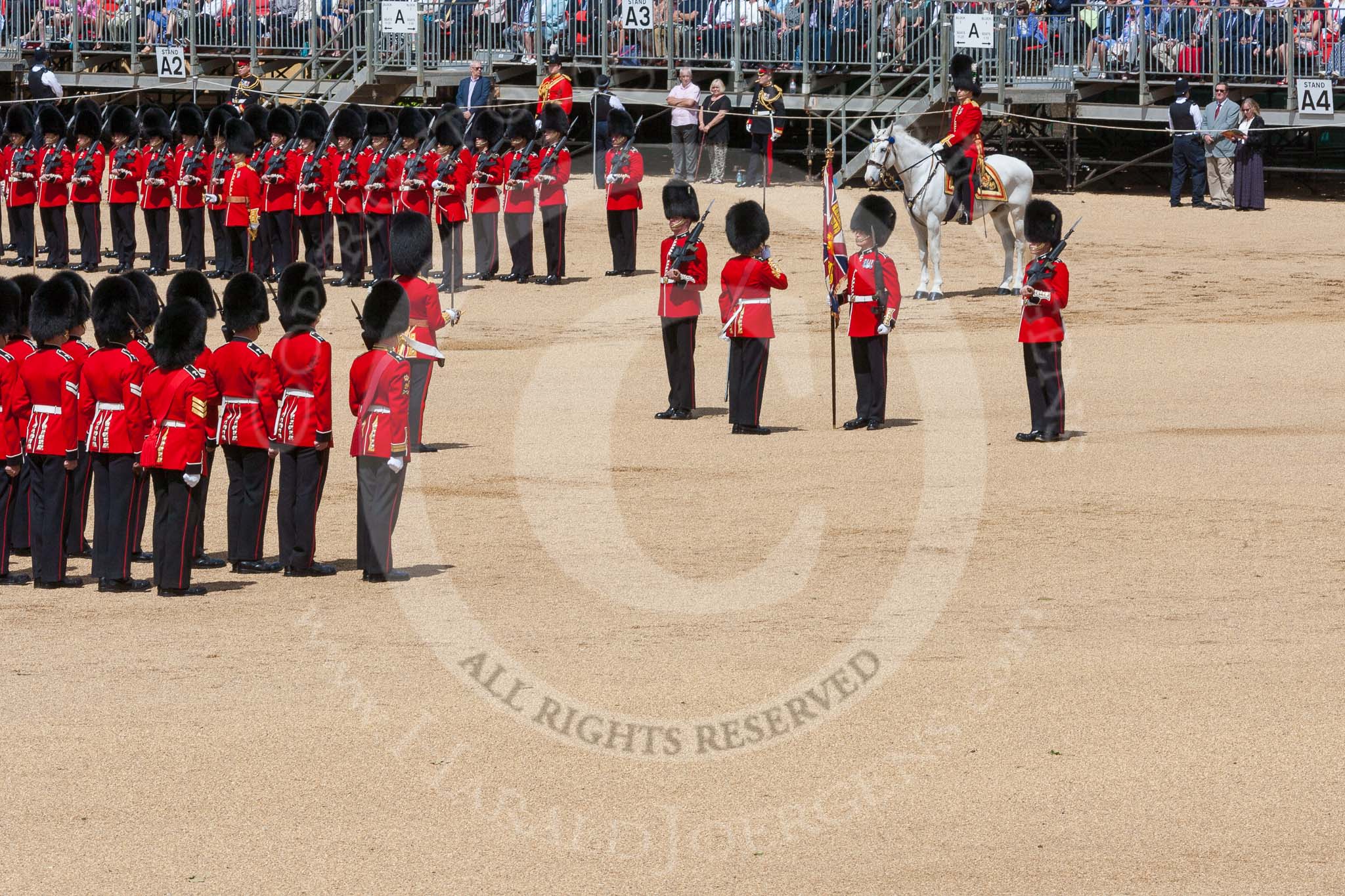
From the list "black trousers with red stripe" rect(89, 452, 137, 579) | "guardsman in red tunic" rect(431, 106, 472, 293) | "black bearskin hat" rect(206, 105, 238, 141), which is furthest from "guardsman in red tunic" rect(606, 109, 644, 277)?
"black trousers with red stripe" rect(89, 452, 137, 579)

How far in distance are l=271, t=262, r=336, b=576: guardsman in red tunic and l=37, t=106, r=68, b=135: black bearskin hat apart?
11.2m

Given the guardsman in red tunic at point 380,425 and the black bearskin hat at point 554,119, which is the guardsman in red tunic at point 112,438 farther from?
the black bearskin hat at point 554,119

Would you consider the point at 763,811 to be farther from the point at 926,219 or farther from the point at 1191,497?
the point at 926,219

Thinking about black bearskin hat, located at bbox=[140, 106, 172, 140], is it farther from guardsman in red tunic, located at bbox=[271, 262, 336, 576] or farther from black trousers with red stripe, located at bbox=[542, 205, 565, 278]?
guardsman in red tunic, located at bbox=[271, 262, 336, 576]

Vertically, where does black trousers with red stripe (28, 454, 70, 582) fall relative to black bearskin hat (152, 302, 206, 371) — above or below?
below

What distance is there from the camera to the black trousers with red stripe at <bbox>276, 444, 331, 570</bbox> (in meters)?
8.06

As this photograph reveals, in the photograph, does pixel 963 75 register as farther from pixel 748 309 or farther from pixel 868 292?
pixel 748 309

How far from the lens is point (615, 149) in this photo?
57.7 ft

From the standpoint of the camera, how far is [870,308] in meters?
11.2

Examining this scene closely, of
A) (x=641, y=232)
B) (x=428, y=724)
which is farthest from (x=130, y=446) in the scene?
(x=641, y=232)

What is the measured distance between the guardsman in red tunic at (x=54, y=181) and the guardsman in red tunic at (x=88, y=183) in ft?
0.33

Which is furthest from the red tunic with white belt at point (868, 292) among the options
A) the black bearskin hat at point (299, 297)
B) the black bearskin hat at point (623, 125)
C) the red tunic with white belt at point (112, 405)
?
the black bearskin hat at point (623, 125)

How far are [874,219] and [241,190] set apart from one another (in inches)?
307

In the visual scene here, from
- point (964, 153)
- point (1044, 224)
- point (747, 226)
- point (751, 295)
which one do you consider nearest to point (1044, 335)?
point (1044, 224)
